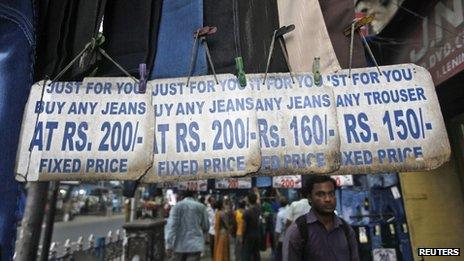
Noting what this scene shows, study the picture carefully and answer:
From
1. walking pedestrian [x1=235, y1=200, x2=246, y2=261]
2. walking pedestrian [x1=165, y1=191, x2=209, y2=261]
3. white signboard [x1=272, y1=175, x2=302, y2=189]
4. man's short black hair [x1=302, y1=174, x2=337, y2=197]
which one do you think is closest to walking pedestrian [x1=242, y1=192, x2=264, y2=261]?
walking pedestrian [x1=235, y1=200, x2=246, y2=261]

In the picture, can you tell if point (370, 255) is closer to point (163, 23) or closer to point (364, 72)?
point (364, 72)

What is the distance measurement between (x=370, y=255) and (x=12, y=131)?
19.9 feet

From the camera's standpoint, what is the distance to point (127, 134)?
66.7 inches

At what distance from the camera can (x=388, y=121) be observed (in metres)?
1.68

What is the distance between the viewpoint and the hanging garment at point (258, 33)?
195 centimetres

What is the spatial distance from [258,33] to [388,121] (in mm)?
931

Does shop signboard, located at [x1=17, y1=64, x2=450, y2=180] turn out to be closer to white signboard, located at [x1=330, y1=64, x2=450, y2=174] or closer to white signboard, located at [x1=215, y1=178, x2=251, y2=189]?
white signboard, located at [x1=330, y1=64, x2=450, y2=174]

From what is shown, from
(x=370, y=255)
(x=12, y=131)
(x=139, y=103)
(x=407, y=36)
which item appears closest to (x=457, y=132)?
(x=407, y=36)

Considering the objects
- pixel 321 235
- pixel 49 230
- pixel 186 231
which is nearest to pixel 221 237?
pixel 186 231

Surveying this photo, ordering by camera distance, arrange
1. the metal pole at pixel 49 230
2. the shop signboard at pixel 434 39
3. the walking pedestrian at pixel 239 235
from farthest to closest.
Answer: the walking pedestrian at pixel 239 235, the metal pole at pixel 49 230, the shop signboard at pixel 434 39

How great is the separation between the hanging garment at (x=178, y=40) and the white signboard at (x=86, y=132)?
254mm
